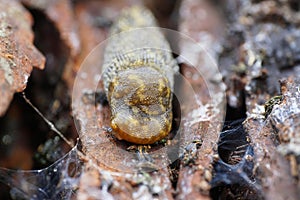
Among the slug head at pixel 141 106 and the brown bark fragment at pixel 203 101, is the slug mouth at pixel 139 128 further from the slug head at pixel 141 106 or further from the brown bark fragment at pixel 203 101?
the brown bark fragment at pixel 203 101

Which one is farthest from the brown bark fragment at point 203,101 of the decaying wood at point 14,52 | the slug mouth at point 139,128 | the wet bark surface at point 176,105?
→ the decaying wood at point 14,52

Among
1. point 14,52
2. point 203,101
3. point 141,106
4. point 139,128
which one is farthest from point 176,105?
point 14,52

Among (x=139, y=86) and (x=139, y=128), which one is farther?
(x=139, y=86)

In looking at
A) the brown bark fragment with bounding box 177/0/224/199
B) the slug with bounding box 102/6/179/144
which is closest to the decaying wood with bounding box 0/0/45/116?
the slug with bounding box 102/6/179/144

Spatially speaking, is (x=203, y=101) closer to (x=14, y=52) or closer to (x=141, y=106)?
(x=141, y=106)

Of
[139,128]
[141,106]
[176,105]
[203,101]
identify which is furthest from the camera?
[203,101]

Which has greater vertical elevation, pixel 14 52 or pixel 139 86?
pixel 139 86

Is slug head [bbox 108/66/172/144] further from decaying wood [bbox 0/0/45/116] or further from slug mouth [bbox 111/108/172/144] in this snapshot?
decaying wood [bbox 0/0/45/116]

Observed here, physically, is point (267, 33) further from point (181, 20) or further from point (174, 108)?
point (174, 108)
